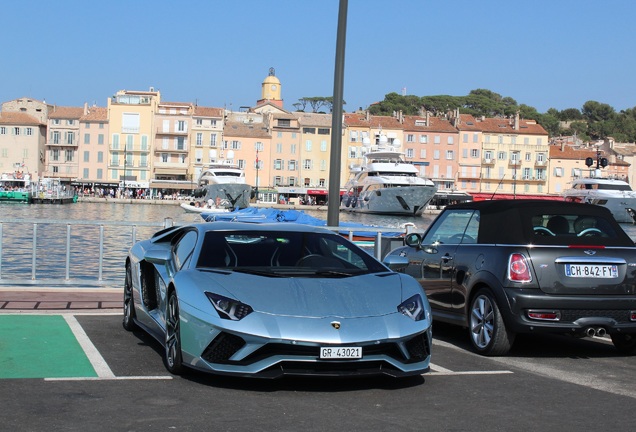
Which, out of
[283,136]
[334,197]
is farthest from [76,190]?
[334,197]

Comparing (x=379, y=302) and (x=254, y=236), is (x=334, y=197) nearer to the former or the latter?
(x=254, y=236)

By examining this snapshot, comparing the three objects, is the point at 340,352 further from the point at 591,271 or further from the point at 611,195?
the point at 611,195

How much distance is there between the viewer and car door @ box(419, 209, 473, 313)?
9828mm

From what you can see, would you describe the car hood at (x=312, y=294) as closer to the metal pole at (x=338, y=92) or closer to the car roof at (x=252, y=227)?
the car roof at (x=252, y=227)

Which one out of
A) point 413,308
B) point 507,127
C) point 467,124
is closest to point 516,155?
point 507,127

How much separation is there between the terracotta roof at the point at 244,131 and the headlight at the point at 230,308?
123 meters

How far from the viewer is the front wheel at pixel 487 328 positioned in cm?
875

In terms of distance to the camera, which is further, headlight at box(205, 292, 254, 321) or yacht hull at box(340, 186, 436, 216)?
yacht hull at box(340, 186, 436, 216)

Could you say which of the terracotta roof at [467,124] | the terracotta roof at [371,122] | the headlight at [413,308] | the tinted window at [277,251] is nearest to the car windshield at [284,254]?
the tinted window at [277,251]

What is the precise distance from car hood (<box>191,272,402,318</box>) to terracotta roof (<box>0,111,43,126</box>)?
419ft

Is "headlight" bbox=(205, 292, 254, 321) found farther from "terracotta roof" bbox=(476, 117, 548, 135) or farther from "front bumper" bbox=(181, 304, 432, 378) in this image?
"terracotta roof" bbox=(476, 117, 548, 135)

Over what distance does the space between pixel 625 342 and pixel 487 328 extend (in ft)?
4.95

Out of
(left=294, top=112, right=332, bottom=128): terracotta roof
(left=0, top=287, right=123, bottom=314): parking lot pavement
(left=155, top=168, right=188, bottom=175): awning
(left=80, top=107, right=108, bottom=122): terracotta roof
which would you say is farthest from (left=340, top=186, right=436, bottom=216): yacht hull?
(left=0, top=287, right=123, bottom=314): parking lot pavement

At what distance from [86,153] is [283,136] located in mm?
26659
